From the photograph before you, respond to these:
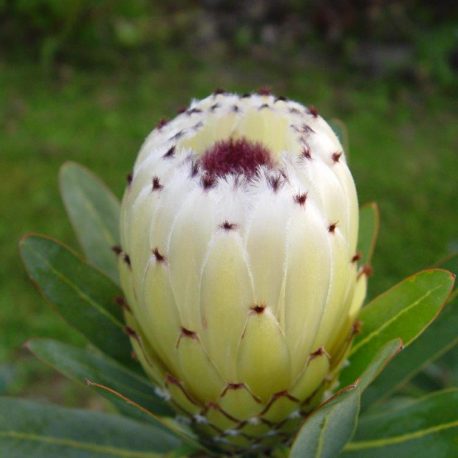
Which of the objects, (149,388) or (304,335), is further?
(149,388)

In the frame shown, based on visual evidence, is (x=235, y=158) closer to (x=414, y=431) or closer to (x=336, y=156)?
(x=336, y=156)

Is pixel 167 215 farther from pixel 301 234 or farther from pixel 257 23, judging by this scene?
pixel 257 23

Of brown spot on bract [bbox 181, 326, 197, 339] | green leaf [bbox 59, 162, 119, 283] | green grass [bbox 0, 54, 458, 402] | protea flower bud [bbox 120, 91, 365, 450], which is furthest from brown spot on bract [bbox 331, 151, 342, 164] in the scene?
green grass [bbox 0, 54, 458, 402]

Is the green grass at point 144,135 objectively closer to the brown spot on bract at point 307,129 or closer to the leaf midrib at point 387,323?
the leaf midrib at point 387,323

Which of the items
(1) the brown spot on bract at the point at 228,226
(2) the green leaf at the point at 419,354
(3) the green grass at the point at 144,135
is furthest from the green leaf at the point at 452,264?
(3) the green grass at the point at 144,135

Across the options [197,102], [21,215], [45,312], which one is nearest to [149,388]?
[197,102]

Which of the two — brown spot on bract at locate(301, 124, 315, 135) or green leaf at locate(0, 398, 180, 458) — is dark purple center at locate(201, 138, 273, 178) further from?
green leaf at locate(0, 398, 180, 458)
